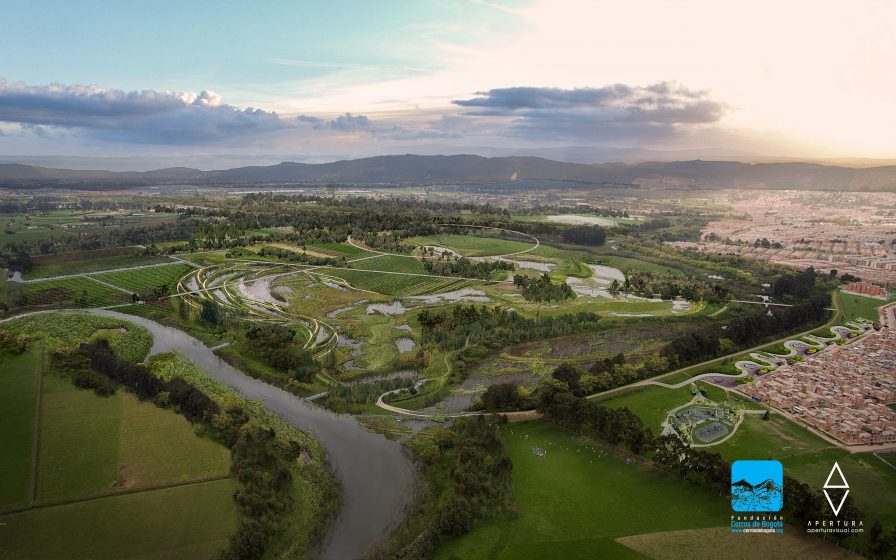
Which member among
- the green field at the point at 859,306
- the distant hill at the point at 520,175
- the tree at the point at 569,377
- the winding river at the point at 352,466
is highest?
the distant hill at the point at 520,175

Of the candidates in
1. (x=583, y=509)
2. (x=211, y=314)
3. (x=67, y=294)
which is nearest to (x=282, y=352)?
(x=211, y=314)

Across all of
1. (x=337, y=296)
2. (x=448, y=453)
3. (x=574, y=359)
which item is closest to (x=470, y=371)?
(x=574, y=359)

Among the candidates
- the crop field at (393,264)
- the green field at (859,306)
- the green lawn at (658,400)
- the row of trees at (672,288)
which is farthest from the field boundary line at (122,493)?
the green field at (859,306)

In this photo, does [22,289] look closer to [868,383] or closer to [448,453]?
[448,453]

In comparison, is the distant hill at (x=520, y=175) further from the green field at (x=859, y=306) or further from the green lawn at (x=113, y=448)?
the green lawn at (x=113, y=448)

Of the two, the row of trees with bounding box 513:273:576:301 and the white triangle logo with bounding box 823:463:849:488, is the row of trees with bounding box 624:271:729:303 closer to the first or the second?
the row of trees with bounding box 513:273:576:301

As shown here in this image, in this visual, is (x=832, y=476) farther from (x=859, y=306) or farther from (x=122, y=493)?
(x=859, y=306)

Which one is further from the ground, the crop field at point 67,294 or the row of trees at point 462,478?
the crop field at point 67,294
